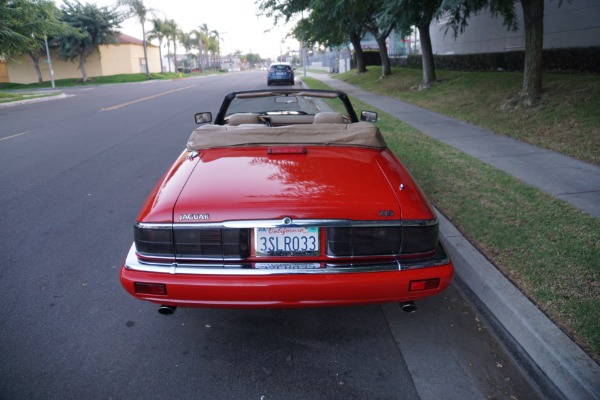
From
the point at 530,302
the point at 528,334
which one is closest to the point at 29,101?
the point at 530,302

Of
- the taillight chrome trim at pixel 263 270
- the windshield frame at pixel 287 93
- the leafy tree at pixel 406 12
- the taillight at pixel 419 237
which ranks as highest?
the leafy tree at pixel 406 12

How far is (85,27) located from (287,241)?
174 ft

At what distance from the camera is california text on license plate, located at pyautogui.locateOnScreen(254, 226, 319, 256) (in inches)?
103

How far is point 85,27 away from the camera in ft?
156

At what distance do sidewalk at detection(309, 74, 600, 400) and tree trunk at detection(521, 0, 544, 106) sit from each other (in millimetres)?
3825

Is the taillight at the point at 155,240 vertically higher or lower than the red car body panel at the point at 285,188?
lower

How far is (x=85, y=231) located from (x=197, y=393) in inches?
119

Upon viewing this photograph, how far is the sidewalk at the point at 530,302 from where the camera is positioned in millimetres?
2479

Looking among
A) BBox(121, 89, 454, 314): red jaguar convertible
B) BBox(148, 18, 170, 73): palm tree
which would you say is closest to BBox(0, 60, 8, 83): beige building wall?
BBox(148, 18, 170, 73): palm tree

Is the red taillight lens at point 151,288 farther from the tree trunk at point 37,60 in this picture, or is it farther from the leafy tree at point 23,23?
the tree trunk at point 37,60

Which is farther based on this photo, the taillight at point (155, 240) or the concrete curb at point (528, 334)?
the taillight at point (155, 240)

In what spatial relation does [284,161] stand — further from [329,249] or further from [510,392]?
[510,392]

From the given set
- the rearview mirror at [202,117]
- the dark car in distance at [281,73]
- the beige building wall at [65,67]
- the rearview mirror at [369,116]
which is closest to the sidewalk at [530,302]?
the rearview mirror at [369,116]

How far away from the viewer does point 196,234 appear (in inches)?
103
